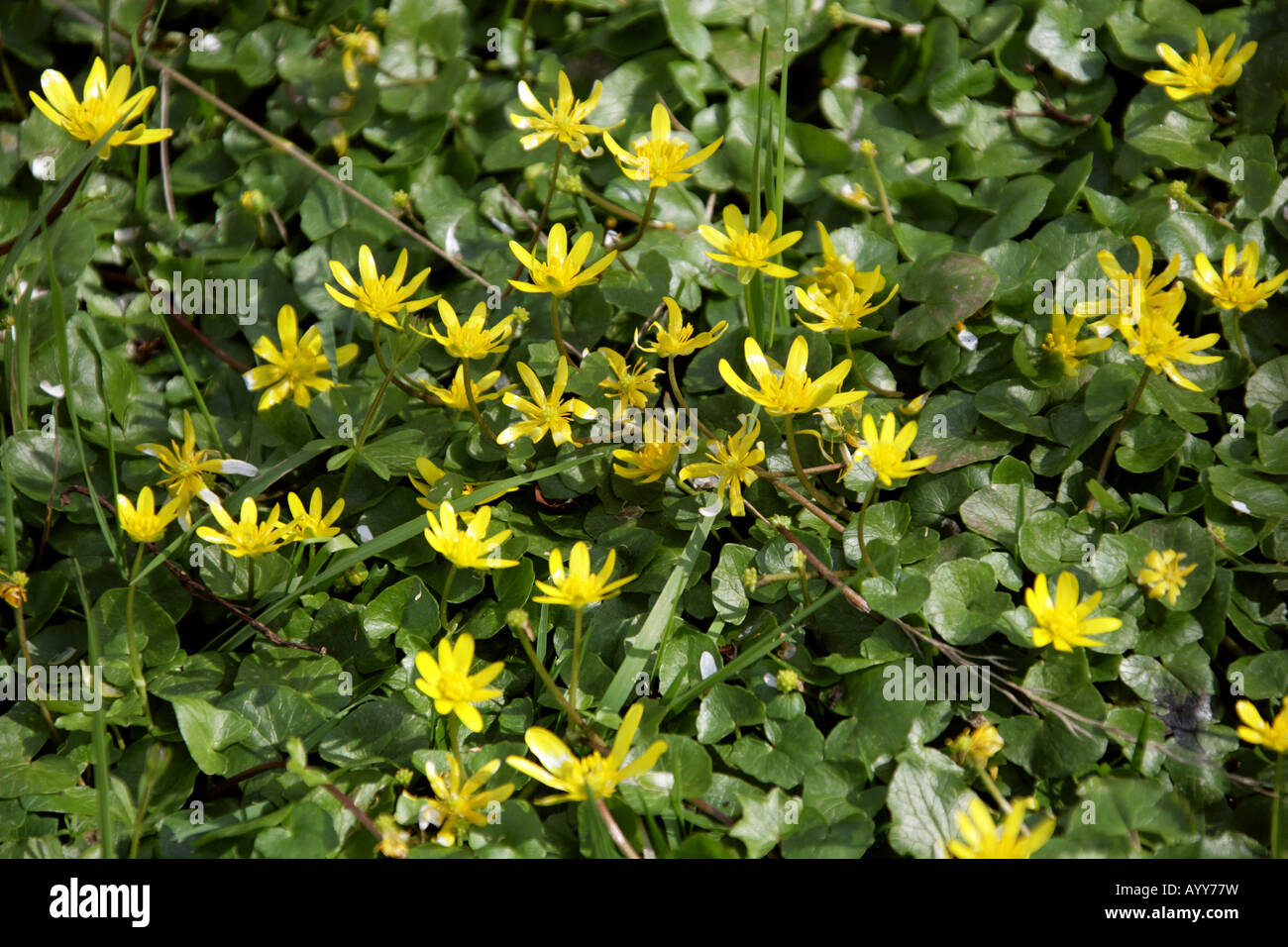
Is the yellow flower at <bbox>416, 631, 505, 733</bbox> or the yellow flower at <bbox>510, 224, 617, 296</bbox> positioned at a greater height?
the yellow flower at <bbox>510, 224, 617, 296</bbox>

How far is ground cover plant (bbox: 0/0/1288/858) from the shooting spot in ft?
6.68

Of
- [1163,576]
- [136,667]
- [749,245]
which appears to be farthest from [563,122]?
[1163,576]

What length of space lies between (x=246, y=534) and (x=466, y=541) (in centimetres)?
50

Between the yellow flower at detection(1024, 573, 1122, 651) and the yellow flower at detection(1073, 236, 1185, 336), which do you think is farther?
the yellow flower at detection(1073, 236, 1185, 336)

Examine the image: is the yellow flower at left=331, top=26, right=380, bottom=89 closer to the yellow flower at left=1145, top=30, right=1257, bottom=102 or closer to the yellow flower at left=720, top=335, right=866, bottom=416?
the yellow flower at left=720, top=335, right=866, bottom=416

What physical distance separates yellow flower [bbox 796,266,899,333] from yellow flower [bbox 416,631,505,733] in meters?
1.11

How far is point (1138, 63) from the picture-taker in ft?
9.63

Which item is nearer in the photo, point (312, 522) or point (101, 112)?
point (312, 522)

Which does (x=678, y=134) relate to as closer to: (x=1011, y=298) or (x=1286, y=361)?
(x=1011, y=298)

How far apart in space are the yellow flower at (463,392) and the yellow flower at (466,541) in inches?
15.3

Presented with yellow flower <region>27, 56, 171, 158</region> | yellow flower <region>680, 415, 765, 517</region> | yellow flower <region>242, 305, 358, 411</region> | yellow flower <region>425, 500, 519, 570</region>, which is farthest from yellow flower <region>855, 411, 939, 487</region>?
yellow flower <region>27, 56, 171, 158</region>

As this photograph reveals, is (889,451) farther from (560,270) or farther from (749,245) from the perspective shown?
(560,270)

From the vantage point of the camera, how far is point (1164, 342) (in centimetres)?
222
